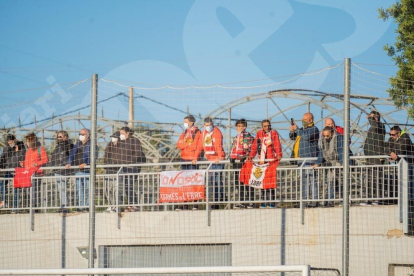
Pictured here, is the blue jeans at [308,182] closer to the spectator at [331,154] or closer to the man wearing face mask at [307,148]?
the man wearing face mask at [307,148]

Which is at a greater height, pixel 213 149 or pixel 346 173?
pixel 213 149

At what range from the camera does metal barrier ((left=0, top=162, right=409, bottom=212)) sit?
523 inches

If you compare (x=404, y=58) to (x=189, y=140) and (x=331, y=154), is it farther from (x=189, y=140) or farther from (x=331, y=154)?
(x=189, y=140)

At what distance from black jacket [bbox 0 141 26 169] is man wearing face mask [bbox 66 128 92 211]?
4.29ft

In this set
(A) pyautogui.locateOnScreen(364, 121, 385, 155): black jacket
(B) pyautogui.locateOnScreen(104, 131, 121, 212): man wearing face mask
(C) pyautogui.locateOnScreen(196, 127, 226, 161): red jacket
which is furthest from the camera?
(B) pyautogui.locateOnScreen(104, 131, 121, 212): man wearing face mask

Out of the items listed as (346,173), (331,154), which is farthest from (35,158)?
(346,173)

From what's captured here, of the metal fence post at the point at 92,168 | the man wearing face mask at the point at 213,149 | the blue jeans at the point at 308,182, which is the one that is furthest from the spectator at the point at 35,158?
the blue jeans at the point at 308,182

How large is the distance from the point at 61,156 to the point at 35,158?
20.6 inches

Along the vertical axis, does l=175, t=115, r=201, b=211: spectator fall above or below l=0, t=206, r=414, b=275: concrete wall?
above

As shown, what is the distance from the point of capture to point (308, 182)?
1362cm

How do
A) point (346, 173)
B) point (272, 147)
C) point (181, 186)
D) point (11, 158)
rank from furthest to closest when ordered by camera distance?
point (11, 158), point (181, 186), point (272, 147), point (346, 173)

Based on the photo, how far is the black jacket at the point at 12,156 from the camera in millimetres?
16169

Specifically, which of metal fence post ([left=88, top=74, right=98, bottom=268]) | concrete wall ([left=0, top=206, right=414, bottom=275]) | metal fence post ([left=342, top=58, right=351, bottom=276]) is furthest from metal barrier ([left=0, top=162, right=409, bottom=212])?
metal fence post ([left=88, top=74, right=98, bottom=268])

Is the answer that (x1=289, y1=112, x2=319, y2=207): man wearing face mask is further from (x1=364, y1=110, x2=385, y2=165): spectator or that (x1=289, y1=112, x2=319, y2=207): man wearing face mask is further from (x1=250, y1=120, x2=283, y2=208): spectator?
(x1=364, y1=110, x2=385, y2=165): spectator
